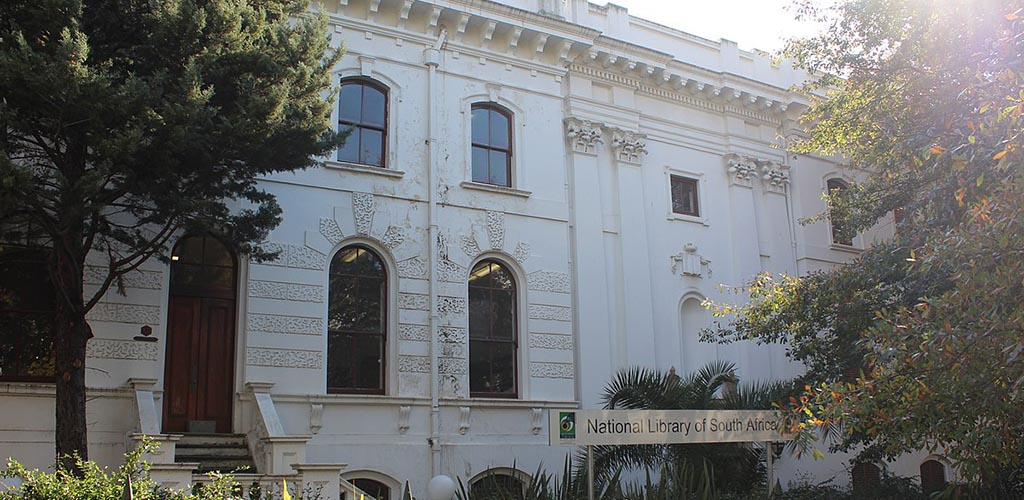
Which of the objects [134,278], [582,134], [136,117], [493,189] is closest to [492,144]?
[493,189]

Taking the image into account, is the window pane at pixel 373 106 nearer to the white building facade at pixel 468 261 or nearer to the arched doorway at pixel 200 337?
the white building facade at pixel 468 261

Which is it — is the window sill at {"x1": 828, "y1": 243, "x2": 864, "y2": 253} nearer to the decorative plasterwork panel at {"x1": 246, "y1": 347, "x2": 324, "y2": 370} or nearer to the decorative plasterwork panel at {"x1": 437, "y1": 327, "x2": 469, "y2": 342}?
the decorative plasterwork panel at {"x1": 437, "y1": 327, "x2": 469, "y2": 342}

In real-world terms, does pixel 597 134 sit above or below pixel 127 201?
above

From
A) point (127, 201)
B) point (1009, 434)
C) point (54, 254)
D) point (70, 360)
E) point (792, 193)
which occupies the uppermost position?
point (792, 193)

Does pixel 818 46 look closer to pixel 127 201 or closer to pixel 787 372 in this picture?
pixel 787 372

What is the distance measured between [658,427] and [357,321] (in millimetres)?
7038

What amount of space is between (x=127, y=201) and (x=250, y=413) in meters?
3.97

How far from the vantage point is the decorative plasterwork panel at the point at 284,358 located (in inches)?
624

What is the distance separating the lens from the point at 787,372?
22391mm

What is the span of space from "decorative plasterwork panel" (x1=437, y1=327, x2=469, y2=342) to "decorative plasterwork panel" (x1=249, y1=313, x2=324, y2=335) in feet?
7.35

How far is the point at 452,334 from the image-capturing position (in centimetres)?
1772

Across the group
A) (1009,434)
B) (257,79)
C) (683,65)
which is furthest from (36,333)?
(683,65)

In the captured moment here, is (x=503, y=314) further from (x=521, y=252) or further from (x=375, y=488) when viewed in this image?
(x=375, y=488)

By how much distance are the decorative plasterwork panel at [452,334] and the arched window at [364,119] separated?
11.1ft
